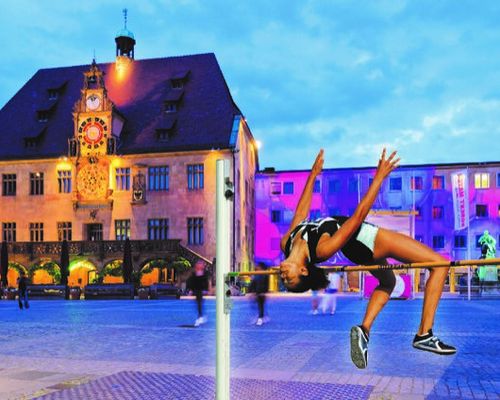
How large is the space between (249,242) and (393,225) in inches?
1418

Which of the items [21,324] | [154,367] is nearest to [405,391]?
[154,367]

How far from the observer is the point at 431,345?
401 cm

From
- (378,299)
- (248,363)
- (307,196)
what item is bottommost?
(248,363)

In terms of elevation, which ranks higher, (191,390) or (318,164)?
(318,164)

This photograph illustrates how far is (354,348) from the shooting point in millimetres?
4320

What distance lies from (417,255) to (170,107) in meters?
55.4

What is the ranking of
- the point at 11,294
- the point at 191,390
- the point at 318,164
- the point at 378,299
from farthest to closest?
the point at 11,294
the point at 191,390
the point at 318,164
the point at 378,299

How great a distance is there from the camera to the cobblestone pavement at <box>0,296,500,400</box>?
8.92m

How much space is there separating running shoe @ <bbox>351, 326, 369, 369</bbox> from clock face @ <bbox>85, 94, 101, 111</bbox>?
5374 centimetres

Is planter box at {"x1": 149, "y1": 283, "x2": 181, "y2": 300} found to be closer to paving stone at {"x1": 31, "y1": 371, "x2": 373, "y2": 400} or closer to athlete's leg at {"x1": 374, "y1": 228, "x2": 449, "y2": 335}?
paving stone at {"x1": 31, "y1": 371, "x2": 373, "y2": 400}

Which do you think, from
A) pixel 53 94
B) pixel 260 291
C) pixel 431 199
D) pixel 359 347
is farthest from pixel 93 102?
pixel 359 347

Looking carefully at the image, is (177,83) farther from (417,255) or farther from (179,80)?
(417,255)

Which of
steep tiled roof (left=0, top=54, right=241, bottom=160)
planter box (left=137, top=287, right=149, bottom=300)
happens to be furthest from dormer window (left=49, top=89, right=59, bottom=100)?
planter box (left=137, top=287, right=149, bottom=300)

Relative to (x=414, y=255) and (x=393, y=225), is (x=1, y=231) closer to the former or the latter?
(x=393, y=225)
